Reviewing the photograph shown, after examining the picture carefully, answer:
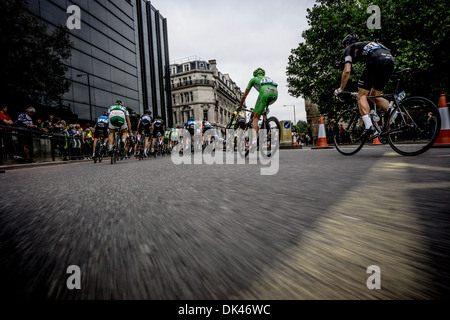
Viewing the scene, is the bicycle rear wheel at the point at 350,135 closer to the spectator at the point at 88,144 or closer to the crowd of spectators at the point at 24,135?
the crowd of spectators at the point at 24,135

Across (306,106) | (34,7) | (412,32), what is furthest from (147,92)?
(306,106)

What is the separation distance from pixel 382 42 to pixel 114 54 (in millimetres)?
23944

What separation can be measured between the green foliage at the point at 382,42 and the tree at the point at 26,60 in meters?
17.1

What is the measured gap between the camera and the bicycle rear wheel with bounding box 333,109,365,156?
444 cm

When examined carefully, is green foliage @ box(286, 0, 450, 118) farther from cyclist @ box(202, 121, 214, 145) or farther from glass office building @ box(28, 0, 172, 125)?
glass office building @ box(28, 0, 172, 125)

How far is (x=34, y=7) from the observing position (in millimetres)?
15742

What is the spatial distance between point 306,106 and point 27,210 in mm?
52170

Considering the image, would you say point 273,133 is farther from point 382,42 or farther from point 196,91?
point 196,91

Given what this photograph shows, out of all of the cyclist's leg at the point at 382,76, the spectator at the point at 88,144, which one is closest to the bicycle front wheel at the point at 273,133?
the cyclist's leg at the point at 382,76

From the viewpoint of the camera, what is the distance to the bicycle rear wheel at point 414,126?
3.31 meters

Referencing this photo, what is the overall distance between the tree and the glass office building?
9.53ft

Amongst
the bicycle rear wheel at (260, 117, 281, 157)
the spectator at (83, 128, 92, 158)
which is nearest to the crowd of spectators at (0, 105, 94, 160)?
the spectator at (83, 128, 92, 158)

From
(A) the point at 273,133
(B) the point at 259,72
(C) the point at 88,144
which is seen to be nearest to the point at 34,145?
(C) the point at 88,144

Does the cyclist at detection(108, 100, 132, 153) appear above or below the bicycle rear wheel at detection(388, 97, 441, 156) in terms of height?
above
